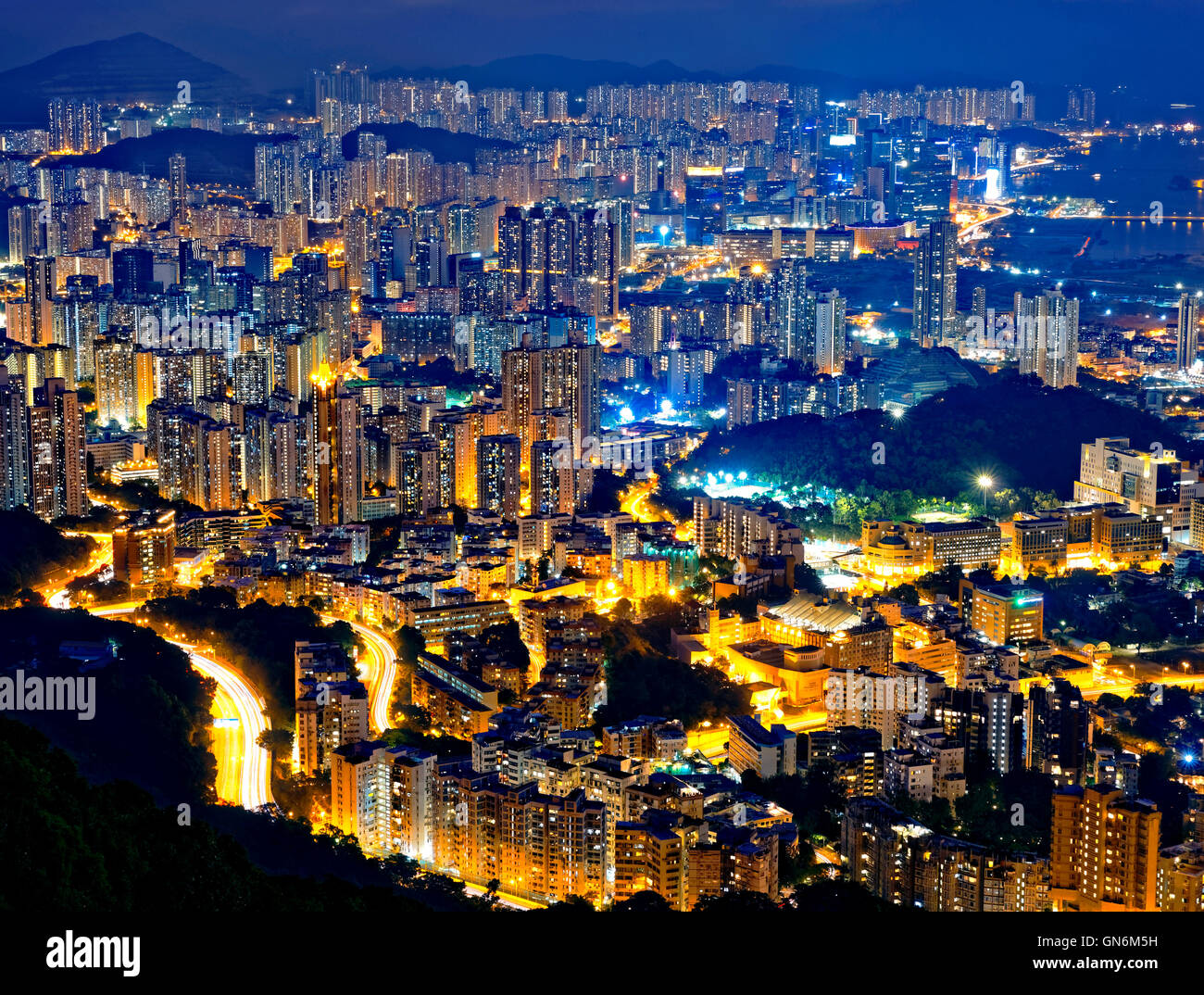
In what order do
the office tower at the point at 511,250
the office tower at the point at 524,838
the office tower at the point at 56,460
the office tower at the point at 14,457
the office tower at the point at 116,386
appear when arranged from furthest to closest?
1. the office tower at the point at 511,250
2. the office tower at the point at 116,386
3. the office tower at the point at 56,460
4. the office tower at the point at 14,457
5. the office tower at the point at 524,838

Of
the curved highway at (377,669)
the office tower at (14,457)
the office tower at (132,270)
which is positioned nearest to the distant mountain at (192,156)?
the office tower at (132,270)

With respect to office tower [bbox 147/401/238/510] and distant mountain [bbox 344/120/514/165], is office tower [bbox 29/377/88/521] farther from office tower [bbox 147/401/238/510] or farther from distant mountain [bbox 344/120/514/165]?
distant mountain [bbox 344/120/514/165]

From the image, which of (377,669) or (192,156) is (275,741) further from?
(192,156)

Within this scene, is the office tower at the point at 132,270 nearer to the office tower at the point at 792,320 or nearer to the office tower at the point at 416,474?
the office tower at the point at 792,320

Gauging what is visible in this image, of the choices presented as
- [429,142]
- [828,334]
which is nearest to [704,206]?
[429,142]
